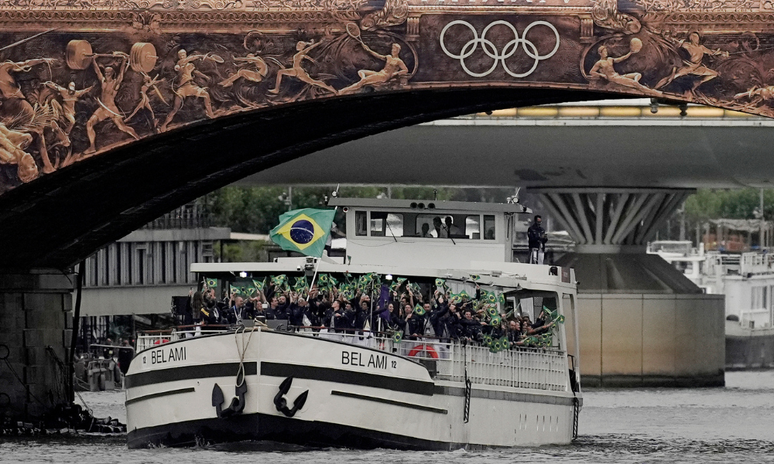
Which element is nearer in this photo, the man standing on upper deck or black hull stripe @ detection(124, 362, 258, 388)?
black hull stripe @ detection(124, 362, 258, 388)

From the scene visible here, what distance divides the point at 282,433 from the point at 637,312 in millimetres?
39274

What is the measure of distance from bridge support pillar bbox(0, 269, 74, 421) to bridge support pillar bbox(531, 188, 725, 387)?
2741cm

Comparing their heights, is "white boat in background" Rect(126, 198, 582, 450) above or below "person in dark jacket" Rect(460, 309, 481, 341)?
below

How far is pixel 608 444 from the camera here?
51844 millimetres

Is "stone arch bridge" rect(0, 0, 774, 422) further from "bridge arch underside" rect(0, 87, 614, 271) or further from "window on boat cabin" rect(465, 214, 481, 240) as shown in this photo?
"window on boat cabin" rect(465, 214, 481, 240)

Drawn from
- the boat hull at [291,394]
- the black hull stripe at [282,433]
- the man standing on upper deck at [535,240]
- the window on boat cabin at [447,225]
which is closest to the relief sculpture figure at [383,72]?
the boat hull at [291,394]

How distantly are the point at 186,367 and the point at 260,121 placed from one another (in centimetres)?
576

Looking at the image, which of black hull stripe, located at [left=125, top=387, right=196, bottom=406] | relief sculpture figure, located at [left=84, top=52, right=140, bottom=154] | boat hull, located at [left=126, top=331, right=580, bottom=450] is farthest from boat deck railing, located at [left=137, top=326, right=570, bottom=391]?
relief sculpture figure, located at [left=84, top=52, right=140, bottom=154]

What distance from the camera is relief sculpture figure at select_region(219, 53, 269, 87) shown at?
42.6m

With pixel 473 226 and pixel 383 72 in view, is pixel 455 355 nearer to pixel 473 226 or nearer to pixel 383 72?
pixel 383 72

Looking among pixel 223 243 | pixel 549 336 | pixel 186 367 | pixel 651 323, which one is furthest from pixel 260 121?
pixel 223 243

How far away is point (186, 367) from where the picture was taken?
43.1m

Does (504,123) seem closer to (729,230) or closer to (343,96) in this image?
(343,96)

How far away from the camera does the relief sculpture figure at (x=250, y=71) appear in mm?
42625
